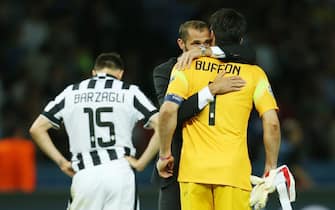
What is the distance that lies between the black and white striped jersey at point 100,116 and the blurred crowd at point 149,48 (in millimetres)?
4250

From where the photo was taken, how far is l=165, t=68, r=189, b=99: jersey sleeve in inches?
273

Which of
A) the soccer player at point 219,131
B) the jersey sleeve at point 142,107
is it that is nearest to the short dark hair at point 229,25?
the soccer player at point 219,131

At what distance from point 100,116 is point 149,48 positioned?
626cm

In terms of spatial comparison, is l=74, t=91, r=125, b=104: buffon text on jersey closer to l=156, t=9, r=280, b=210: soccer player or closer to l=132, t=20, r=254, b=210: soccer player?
l=132, t=20, r=254, b=210: soccer player

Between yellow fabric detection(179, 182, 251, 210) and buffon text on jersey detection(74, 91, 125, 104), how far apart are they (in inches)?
48.7

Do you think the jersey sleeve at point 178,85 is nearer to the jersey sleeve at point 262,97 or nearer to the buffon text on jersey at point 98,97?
the jersey sleeve at point 262,97

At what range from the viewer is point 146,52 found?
14.1 meters

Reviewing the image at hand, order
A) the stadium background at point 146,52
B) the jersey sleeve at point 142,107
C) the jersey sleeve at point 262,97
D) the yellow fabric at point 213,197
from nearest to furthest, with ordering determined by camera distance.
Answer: the yellow fabric at point 213,197, the jersey sleeve at point 262,97, the jersey sleeve at point 142,107, the stadium background at point 146,52

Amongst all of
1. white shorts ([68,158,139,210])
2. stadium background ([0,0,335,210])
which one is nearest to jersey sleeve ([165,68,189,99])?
white shorts ([68,158,139,210])

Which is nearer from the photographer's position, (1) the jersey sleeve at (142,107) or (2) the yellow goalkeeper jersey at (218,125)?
(2) the yellow goalkeeper jersey at (218,125)

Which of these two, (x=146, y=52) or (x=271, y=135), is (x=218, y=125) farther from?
(x=146, y=52)

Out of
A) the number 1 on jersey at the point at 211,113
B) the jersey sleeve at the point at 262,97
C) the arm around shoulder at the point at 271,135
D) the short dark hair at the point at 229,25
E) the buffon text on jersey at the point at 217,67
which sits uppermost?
the short dark hair at the point at 229,25

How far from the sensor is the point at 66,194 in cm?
1109

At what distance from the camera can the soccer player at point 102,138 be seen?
7.92 m
